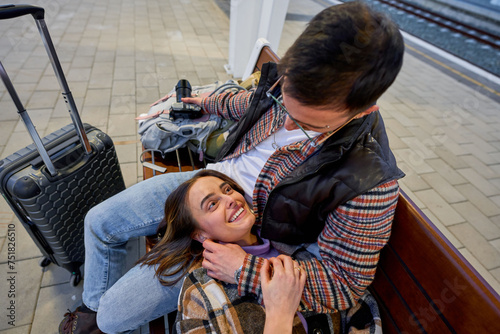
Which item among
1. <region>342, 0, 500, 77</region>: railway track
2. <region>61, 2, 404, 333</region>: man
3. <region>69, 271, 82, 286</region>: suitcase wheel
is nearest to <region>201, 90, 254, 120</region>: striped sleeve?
<region>61, 2, 404, 333</region>: man

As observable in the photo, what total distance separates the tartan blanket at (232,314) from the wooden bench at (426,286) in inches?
4.1

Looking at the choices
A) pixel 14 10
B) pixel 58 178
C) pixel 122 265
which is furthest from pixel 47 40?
pixel 122 265

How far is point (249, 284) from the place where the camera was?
117cm

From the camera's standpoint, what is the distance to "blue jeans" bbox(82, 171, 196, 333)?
133 centimetres

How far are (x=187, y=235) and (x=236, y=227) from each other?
11.1 inches

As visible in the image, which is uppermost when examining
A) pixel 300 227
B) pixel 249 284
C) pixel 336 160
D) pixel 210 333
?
pixel 336 160

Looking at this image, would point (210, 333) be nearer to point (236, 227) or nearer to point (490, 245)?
point (236, 227)

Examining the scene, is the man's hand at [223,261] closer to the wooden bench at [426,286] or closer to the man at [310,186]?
the man at [310,186]

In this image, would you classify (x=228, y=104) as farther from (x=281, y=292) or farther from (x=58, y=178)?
(x=281, y=292)

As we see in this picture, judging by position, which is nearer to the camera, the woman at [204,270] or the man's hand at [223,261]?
the woman at [204,270]

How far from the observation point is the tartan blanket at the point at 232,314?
1.14 meters

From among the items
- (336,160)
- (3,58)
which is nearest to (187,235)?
(336,160)

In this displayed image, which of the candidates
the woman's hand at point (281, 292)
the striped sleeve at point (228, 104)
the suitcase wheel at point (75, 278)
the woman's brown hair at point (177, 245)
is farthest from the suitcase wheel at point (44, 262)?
the woman's hand at point (281, 292)

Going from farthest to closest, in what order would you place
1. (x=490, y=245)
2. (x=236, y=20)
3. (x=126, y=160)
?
(x=236, y=20) < (x=126, y=160) < (x=490, y=245)
